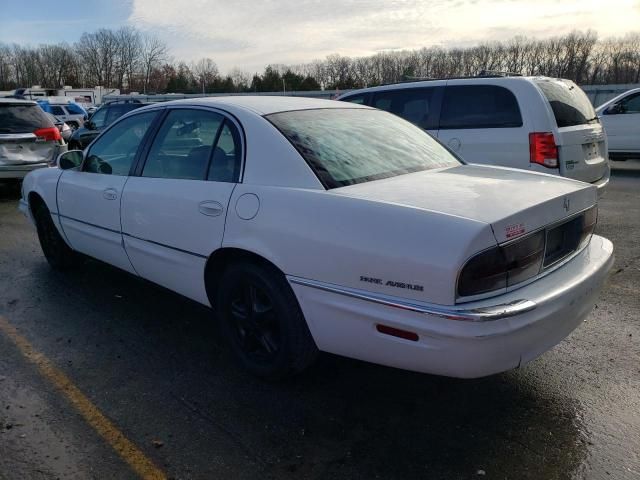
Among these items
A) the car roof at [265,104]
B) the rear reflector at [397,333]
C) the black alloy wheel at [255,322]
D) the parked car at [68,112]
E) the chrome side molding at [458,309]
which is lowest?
the black alloy wheel at [255,322]

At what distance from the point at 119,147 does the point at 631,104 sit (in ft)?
36.4

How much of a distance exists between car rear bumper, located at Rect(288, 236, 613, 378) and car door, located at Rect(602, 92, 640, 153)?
33.4 ft

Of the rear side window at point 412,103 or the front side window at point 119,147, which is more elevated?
the rear side window at point 412,103

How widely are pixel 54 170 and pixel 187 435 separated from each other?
129 inches

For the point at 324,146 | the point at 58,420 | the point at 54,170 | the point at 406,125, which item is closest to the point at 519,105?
the point at 406,125

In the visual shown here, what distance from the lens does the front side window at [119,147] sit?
12.9 feet

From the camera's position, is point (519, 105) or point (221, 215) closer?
point (221, 215)

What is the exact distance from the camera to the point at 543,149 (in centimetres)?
582

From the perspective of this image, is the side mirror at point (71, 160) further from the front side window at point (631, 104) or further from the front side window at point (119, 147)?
the front side window at point (631, 104)

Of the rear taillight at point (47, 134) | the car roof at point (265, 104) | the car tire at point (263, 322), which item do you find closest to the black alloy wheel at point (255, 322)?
the car tire at point (263, 322)

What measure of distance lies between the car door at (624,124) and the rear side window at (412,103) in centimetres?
663

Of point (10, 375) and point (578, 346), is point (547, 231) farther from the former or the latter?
point (10, 375)

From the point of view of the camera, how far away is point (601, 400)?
9.25 ft

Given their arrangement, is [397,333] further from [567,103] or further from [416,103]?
[416,103]
